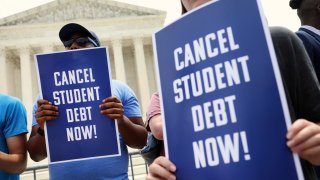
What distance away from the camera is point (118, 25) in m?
35.3

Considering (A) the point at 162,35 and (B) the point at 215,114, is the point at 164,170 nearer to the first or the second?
(B) the point at 215,114

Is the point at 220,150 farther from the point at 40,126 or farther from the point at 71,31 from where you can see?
the point at 71,31

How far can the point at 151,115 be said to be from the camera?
2209 mm

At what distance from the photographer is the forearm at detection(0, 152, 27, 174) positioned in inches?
103

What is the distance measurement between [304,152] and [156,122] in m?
1.16

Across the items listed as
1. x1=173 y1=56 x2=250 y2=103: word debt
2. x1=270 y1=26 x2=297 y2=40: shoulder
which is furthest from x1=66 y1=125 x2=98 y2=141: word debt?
x1=270 y1=26 x2=297 y2=40: shoulder

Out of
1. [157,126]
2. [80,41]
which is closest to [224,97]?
[157,126]

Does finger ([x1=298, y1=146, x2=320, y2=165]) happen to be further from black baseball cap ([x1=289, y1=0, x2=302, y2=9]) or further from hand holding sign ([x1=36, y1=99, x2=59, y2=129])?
black baseball cap ([x1=289, y1=0, x2=302, y2=9])

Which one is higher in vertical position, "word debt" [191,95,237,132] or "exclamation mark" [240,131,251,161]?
"word debt" [191,95,237,132]

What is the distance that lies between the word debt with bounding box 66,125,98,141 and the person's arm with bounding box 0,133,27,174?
0.47m

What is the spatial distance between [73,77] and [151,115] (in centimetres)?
77

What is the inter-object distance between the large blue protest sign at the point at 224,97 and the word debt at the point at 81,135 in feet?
4.31

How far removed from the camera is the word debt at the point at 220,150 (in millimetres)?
1136

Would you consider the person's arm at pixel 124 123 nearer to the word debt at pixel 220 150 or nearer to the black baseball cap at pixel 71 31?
the black baseball cap at pixel 71 31
